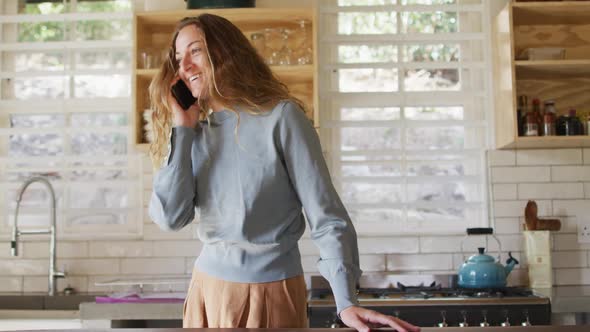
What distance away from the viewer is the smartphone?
197cm

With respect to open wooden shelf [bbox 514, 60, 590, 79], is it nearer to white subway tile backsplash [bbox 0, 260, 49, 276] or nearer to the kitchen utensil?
the kitchen utensil

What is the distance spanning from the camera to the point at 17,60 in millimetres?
4598

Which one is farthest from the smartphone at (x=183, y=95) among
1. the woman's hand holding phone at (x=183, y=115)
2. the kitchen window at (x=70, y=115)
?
the kitchen window at (x=70, y=115)

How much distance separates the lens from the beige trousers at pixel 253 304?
6.03 ft

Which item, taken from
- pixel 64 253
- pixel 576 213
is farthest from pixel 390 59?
pixel 64 253

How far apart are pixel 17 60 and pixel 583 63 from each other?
3.05 m

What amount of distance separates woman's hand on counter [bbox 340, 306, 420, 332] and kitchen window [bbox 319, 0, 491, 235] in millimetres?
2614

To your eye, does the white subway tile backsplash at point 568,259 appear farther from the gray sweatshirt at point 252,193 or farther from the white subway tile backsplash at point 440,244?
the gray sweatshirt at point 252,193

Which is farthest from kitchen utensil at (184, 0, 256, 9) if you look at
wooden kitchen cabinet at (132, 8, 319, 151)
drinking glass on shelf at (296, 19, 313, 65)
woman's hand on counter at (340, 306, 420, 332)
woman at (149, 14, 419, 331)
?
woman's hand on counter at (340, 306, 420, 332)

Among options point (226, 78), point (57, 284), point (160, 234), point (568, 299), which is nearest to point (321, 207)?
point (226, 78)

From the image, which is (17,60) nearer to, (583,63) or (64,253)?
(64,253)

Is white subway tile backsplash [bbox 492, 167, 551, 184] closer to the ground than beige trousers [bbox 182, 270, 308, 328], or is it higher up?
higher up

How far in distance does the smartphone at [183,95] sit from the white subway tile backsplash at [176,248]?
7.75ft

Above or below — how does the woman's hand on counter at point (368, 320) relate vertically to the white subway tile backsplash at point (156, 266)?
above
